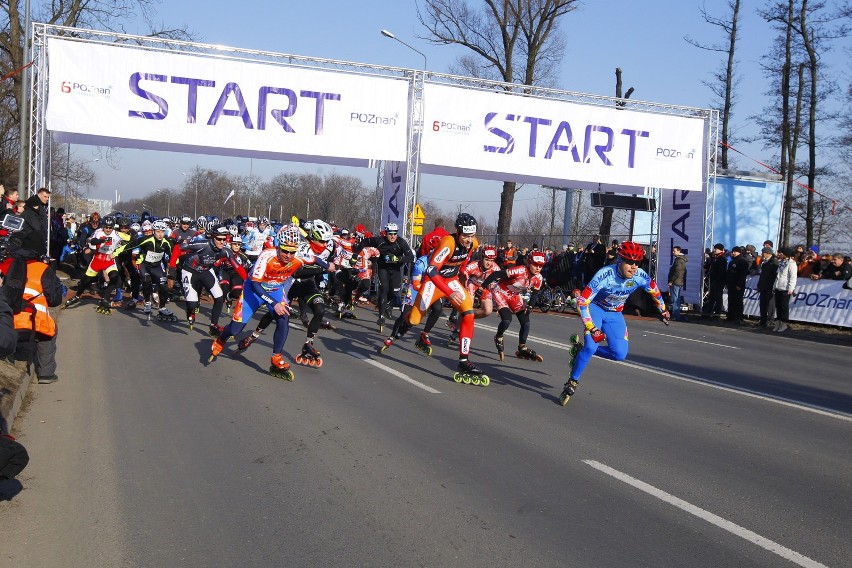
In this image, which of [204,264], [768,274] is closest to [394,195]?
[204,264]

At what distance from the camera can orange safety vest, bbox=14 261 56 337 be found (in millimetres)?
7371

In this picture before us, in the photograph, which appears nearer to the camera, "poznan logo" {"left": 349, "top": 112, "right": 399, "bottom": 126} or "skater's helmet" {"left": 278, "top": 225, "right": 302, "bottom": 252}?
"skater's helmet" {"left": 278, "top": 225, "right": 302, "bottom": 252}

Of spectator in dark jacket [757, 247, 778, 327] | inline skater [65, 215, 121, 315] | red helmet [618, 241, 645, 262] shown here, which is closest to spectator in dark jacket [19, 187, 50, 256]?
inline skater [65, 215, 121, 315]

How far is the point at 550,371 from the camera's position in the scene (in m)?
12.3

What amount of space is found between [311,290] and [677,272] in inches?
593

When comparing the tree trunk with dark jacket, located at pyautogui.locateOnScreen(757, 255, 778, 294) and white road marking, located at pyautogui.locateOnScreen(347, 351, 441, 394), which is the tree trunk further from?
white road marking, located at pyautogui.locateOnScreen(347, 351, 441, 394)

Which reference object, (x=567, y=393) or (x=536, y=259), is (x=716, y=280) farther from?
(x=567, y=393)

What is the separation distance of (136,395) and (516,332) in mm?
9867

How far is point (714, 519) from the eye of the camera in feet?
18.6


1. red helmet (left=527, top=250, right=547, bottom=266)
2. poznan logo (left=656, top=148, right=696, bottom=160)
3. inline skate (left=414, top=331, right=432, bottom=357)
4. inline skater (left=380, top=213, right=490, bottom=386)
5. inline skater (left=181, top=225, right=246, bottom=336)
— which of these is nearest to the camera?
inline skater (left=380, top=213, right=490, bottom=386)

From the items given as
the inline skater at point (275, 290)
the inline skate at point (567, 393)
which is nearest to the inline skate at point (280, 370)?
the inline skater at point (275, 290)

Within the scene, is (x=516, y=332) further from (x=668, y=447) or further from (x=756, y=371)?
(x=668, y=447)

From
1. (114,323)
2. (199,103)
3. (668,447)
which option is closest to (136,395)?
(668,447)

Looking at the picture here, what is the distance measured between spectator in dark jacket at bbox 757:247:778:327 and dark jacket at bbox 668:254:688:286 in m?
2.73
